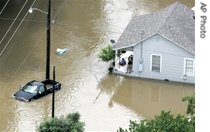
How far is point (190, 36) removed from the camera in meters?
29.2

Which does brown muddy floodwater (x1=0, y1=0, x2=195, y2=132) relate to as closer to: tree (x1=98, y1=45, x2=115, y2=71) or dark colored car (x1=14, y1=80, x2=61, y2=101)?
dark colored car (x1=14, y1=80, x2=61, y2=101)

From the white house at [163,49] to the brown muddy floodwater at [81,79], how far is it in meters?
0.60

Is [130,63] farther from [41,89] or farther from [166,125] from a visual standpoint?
[166,125]

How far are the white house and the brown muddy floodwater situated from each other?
595mm

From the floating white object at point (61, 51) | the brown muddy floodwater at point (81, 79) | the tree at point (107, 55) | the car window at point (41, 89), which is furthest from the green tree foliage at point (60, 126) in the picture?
the floating white object at point (61, 51)

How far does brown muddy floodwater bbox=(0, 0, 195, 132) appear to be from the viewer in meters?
25.3

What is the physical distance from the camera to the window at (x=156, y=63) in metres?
29.2

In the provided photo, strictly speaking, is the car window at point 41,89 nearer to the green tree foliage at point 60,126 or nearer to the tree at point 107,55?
the tree at point 107,55

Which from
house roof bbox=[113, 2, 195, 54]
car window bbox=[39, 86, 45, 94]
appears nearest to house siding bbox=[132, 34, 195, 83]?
house roof bbox=[113, 2, 195, 54]

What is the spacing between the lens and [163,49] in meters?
29.0

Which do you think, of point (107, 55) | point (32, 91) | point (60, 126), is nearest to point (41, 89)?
point (32, 91)

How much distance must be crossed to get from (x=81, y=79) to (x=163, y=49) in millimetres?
4740
